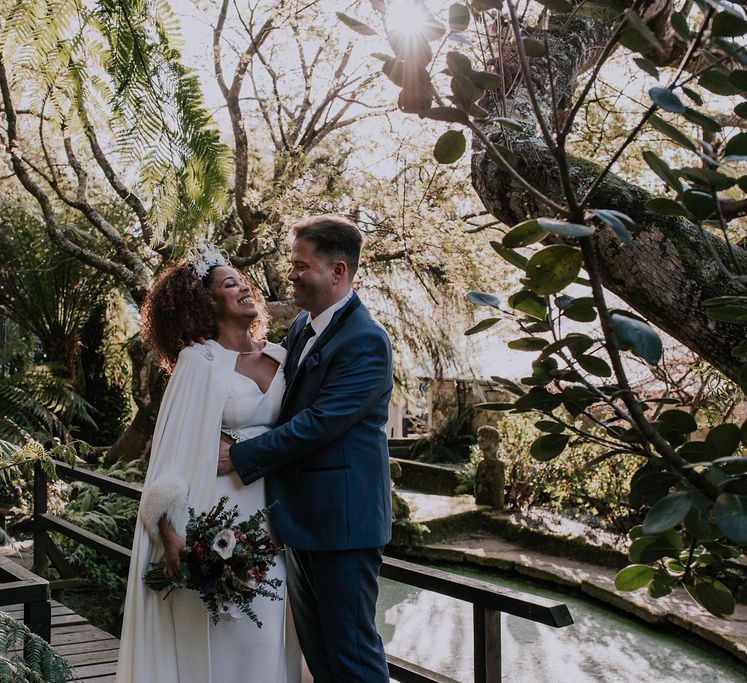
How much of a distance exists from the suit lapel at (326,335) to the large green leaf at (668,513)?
5.03ft

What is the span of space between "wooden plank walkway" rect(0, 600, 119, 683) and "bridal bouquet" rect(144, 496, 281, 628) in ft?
4.81

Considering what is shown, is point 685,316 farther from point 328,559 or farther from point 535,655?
point 535,655

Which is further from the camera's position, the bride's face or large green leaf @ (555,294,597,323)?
the bride's face

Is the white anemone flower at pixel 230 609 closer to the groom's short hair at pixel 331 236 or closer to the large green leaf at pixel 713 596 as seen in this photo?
the groom's short hair at pixel 331 236

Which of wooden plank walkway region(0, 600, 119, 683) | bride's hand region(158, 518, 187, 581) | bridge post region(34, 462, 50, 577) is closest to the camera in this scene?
bride's hand region(158, 518, 187, 581)

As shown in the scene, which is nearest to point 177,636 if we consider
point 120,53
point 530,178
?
point 530,178

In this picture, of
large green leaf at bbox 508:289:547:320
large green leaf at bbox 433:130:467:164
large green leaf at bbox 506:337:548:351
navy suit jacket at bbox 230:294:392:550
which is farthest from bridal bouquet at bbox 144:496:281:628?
large green leaf at bbox 433:130:467:164

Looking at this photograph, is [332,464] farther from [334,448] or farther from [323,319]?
[323,319]

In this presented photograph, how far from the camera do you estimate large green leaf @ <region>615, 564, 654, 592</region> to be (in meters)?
1.32

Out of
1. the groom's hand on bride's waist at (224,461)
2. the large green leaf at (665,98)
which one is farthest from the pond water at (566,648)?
the large green leaf at (665,98)

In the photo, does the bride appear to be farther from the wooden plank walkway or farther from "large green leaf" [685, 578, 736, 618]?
"large green leaf" [685, 578, 736, 618]

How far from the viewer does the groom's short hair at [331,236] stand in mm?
2393

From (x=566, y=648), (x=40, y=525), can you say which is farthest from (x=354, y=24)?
(x=566, y=648)

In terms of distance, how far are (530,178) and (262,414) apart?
104 cm
